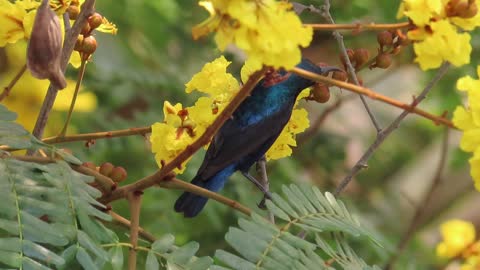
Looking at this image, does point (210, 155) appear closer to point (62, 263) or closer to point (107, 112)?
point (62, 263)

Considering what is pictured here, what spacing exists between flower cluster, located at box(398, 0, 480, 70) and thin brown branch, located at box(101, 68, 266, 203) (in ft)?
0.55

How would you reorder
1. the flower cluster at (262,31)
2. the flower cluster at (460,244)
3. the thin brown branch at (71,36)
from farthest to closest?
the flower cluster at (460,244) → the thin brown branch at (71,36) → the flower cluster at (262,31)

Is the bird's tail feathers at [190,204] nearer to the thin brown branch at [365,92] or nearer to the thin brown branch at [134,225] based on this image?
the thin brown branch at [134,225]

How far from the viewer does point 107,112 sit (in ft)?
9.04

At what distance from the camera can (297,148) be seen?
103 inches

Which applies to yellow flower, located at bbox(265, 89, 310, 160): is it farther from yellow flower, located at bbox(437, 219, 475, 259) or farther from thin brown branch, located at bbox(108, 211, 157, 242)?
A: yellow flower, located at bbox(437, 219, 475, 259)

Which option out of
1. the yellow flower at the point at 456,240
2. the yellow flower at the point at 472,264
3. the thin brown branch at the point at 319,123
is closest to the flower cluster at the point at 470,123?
the yellow flower at the point at 472,264

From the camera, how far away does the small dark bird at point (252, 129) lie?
1.44 m

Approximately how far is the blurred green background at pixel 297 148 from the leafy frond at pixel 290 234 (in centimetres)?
70

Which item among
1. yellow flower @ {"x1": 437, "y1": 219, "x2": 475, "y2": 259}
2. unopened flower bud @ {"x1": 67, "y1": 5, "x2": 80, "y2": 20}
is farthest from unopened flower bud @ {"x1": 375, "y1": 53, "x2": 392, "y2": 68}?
yellow flower @ {"x1": 437, "y1": 219, "x2": 475, "y2": 259}

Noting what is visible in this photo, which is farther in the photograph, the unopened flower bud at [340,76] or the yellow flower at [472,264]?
the yellow flower at [472,264]

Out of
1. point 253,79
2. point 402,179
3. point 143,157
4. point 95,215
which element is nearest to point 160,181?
point 95,215

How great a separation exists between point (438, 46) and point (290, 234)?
27 cm

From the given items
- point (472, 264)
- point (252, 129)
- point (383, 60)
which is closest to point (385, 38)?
point (383, 60)
